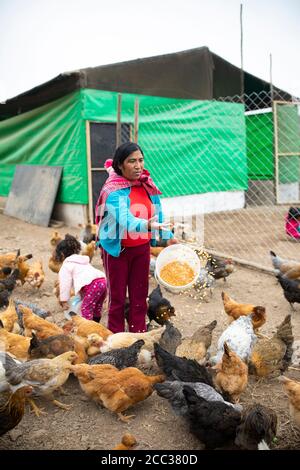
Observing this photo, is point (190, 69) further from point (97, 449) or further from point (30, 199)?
point (97, 449)

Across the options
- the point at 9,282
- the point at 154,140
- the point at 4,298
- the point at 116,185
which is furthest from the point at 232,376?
the point at 154,140

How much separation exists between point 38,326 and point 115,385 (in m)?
1.13

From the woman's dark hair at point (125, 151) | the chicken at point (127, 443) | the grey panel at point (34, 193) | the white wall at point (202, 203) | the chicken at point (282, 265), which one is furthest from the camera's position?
the white wall at point (202, 203)

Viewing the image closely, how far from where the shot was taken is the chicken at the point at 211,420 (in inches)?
102

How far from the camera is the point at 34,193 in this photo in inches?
428

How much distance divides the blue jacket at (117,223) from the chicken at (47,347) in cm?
83

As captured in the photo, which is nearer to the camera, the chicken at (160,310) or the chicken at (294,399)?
the chicken at (294,399)

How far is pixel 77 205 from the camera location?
9938 mm

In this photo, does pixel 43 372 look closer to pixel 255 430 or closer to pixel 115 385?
pixel 115 385

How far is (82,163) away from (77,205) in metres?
1.00

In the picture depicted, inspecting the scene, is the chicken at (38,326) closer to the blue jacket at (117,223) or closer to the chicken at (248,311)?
the blue jacket at (117,223)

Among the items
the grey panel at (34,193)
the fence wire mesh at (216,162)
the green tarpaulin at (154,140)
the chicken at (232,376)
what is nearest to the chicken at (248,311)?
the chicken at (232,376)
